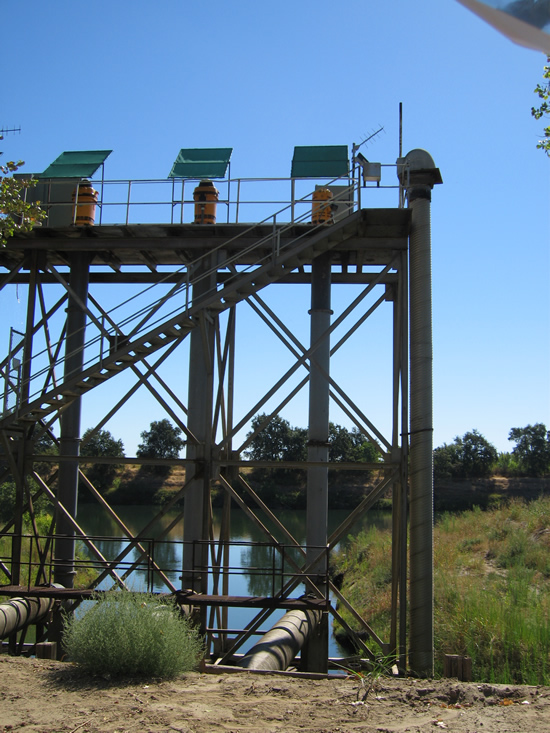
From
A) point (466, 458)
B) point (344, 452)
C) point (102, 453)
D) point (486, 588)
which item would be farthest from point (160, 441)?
point (486, 588)

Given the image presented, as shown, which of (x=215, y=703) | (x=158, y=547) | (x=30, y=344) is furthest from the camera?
(x=158, y=547)

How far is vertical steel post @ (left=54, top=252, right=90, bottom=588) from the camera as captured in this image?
1614cm

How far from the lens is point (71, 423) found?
16766 millimetres

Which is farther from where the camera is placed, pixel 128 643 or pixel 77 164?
pixel 77 164

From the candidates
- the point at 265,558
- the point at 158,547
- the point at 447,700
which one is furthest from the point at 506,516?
the point at 447,700

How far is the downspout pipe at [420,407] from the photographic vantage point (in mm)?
13625

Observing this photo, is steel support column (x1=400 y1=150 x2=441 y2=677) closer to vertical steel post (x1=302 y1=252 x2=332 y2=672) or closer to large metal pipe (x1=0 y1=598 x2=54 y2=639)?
vertical steel post (x1=302 y1=252 x2=332 y2=672)

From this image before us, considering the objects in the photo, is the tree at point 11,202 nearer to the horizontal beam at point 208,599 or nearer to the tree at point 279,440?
the horizontal beam at point 208,599

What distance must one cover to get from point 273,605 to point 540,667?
5080 millimetres

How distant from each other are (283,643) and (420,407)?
525cm

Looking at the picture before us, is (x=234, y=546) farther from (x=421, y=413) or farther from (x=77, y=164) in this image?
(x=421, y=413)

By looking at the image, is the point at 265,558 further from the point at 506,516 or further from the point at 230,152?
the point at 230,152

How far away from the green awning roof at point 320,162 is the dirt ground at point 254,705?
10976 mm

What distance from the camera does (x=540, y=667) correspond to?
13.3 m
